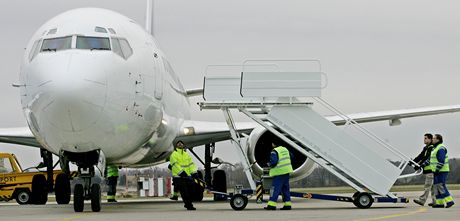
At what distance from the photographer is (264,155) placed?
2484 centimetres

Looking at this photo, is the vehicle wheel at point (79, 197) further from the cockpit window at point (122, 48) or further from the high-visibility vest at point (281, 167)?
the high-visibility vest at point (281, 167)

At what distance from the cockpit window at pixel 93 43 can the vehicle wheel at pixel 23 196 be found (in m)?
13.4

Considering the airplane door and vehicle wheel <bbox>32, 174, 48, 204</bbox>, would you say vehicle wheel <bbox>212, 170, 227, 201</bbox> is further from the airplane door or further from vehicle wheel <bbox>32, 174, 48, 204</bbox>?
the airplane door

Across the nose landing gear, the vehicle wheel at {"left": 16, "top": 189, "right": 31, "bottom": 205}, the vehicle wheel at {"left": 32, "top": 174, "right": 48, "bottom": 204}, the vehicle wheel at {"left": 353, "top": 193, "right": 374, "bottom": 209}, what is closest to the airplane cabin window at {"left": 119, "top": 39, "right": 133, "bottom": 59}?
the nose landing gear

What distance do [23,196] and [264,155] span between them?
10.1 metres

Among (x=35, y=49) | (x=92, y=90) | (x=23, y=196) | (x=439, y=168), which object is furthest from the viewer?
(x=23, y=196)

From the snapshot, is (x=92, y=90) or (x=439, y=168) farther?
(x=439, y=168)

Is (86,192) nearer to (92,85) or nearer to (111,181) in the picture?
(92,85)

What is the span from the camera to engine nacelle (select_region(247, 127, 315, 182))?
24.2 m

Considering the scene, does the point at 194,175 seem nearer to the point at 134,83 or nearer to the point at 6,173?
the point at 134,83

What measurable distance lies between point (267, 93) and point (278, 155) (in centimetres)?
159

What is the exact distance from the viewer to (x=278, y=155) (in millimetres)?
19828

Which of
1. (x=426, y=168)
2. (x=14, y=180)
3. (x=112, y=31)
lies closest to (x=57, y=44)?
(x=112, y=31)

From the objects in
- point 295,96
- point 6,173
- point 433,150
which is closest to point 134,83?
point 295,96
